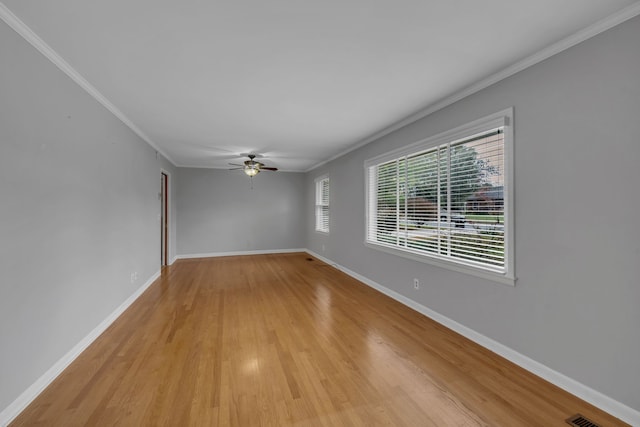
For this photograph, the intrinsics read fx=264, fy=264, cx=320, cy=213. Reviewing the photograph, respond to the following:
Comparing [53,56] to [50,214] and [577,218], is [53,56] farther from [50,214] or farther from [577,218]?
[577,218]

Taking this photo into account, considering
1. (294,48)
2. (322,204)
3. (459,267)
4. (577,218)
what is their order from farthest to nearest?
(322,204), (459,267), (294,48), (577,218)

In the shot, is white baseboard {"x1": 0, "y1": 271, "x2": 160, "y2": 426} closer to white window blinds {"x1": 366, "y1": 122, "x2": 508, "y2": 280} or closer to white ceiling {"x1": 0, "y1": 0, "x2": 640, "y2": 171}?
white ceiling {"x1": 0, "y1": 0, "x2": 640, "y2": 171}

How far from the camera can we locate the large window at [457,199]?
2396mm

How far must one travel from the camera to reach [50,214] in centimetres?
206

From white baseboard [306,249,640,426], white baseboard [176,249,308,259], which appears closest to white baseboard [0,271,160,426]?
white baseboard [306,249,640,426]

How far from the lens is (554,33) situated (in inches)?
72.6

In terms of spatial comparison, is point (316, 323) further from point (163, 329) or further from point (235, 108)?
point (235, 108)

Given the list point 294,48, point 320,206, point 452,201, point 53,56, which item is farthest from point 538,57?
point 320,206

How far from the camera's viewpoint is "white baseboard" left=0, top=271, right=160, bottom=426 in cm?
165

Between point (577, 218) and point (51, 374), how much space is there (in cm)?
410

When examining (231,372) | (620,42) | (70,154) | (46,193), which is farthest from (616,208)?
(70,154)

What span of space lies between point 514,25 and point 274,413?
9.86 feet

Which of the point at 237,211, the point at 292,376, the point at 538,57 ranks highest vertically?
the point at 538,57

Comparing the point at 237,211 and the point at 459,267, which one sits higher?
the point at 237,211
